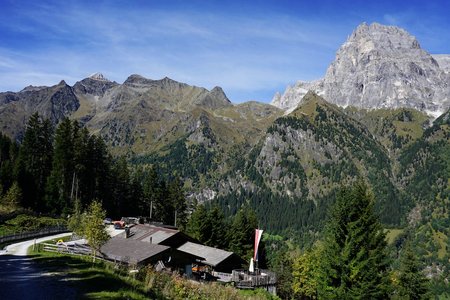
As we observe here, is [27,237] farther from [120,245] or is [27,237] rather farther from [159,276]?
[159,276]

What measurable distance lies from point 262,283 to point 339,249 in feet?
43.0

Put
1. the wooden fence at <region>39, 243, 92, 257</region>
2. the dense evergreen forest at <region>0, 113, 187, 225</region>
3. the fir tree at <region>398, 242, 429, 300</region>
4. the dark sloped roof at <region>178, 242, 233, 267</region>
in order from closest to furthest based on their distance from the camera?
the wooden fence at <region>39, 243, 92, 257</region>, the fir tree at <region>398, 242, 429, 300</region>, the dark sloped roof at <region>178, 242, 233, 267</region>, the dense evergreen forest at <region>0, 113, 187, 225</region>

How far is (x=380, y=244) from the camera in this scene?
131 feet

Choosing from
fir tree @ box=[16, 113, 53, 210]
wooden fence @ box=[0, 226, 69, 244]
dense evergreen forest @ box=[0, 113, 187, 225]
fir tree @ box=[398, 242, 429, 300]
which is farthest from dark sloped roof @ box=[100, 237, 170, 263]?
fir tree @ box=[16, 113, 53, 210]

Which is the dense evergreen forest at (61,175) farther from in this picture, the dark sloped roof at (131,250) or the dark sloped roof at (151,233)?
the dark sloped roof at (131,250)

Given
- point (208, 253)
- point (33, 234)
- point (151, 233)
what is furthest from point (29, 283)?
point (33, 234)

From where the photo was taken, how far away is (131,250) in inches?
1845

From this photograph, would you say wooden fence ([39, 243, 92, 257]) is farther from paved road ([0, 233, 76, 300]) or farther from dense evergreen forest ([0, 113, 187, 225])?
dense evergreen forest ([0, 113, 187, 225])

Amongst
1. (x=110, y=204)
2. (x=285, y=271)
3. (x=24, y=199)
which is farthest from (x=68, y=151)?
(x=285, y=271)

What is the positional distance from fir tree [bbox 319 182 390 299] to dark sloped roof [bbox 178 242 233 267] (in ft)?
52.5

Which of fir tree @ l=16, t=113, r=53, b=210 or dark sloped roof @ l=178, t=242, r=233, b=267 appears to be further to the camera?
fir tree @ l=16, t=113, r=53, b=210

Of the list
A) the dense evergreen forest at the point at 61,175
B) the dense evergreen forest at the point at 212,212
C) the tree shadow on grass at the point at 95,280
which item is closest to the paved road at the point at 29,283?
the tree shadow on grass at the point at 95,280

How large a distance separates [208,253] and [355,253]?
22.0 metres

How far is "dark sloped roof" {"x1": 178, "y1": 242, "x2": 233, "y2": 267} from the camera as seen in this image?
5272 cm
